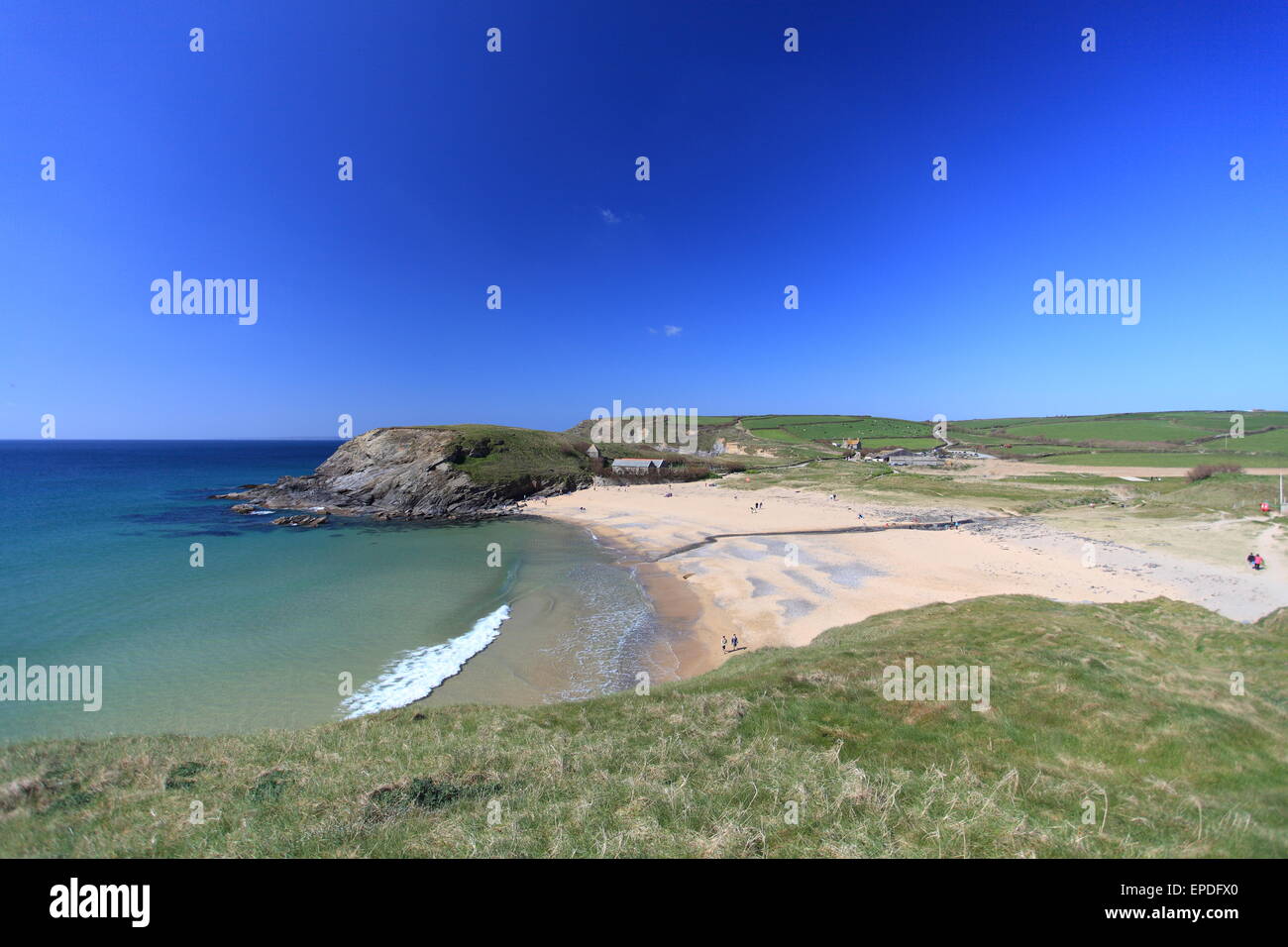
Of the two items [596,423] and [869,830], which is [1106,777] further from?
[596,423]

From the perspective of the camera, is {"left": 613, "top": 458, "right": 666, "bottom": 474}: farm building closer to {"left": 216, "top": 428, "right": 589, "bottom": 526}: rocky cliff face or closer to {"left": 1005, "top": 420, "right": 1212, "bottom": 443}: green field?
{"left": 216, "top": 428, "right": 589, "bottom": 526}: rocky cliff face

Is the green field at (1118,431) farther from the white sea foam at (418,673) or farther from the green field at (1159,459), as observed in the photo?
the white sea foam at (418,673)

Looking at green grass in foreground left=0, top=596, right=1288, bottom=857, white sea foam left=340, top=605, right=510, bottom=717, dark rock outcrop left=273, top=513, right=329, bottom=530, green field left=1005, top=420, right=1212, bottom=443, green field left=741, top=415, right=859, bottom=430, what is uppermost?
green field left=741, top=415, right=859, bottom=430

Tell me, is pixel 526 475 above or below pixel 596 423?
below

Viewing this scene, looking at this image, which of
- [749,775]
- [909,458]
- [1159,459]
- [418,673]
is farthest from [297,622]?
[1159,459]

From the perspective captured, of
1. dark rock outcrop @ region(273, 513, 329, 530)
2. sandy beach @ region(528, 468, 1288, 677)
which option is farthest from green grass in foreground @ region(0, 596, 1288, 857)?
dark rock outcrop @ region(273, 513, 329, 530)
